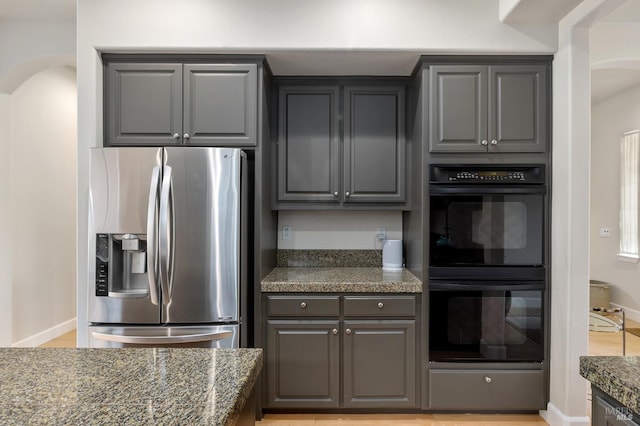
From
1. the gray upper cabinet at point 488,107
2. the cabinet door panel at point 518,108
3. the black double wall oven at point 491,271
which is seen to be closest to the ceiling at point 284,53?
the gray upper cabinet at point 488,107

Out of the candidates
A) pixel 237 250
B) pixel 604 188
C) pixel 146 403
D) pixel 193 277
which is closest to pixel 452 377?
Answer: pixel 237 250

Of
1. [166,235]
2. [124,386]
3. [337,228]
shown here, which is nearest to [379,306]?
Result: [337,228]

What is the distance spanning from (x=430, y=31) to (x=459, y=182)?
3.13ft

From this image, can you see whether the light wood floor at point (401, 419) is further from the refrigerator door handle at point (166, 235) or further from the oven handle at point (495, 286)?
the refrigerator door handle at point (166, 235)

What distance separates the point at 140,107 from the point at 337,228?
5.42 ft

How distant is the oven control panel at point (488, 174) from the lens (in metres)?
2.51

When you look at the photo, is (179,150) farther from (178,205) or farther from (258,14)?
(258,14)

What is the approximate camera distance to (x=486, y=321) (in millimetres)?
2500

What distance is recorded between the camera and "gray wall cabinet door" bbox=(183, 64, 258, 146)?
251 centimetres

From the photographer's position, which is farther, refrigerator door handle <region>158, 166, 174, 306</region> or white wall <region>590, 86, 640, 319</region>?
white wall <region>590, 86, 640, 319</region>

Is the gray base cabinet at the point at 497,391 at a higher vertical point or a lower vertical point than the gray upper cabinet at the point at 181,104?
lower

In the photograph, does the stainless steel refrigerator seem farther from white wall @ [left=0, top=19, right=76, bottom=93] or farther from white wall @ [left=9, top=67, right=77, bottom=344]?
white wall @ [left=9, top=67, right=77, bottom=344]

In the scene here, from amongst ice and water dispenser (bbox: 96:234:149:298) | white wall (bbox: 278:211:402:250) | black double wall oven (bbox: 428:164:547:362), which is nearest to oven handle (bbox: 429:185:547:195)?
black double wall oven (bbox: 428:164:547:362)

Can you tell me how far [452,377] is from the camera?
2.50 meters
